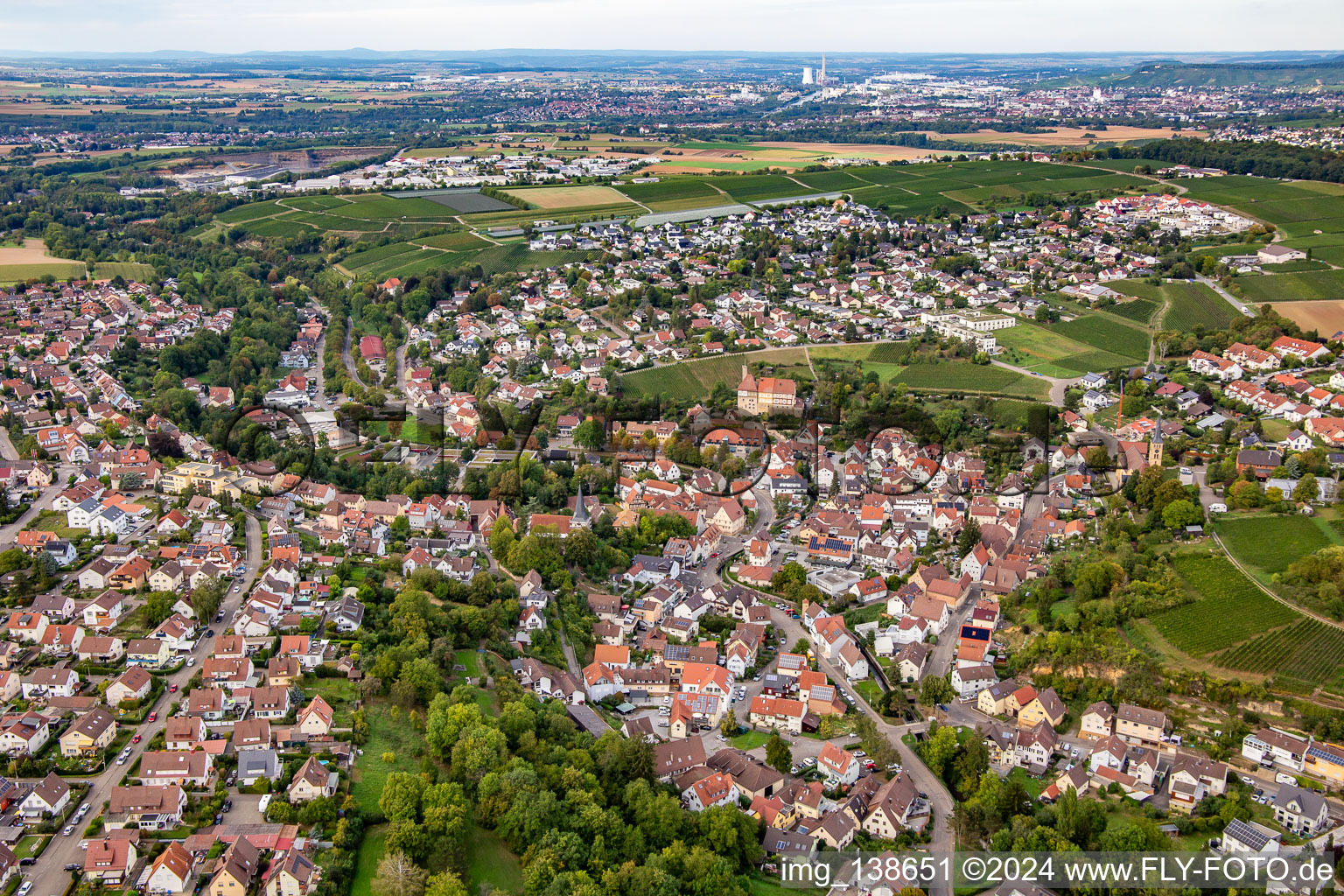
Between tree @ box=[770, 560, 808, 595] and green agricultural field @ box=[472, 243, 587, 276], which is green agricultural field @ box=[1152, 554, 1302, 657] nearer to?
tree @ box=[770, 560, 808, 595]

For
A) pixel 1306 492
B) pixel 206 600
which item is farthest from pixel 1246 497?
pixel 206 600

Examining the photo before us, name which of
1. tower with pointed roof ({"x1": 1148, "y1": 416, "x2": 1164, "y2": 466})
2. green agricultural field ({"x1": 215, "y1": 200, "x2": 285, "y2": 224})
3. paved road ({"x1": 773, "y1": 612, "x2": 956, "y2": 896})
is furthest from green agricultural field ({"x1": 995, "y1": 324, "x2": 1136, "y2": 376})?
green agricultural field ({"x1": 215, "y1": 200, "x2": 285, "y2": 224})

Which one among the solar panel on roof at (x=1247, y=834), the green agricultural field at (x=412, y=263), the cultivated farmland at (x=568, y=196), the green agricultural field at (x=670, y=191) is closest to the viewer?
the solar panel on roof at (x=1247, y=834)

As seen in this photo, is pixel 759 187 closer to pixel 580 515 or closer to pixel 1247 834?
pixel 580 515

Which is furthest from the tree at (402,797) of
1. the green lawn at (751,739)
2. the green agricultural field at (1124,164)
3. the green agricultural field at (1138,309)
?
the green agricultural field at (1124,164)

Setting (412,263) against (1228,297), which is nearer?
(1228,297)

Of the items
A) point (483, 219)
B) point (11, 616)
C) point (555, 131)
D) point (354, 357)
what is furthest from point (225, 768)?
point (555, 131)

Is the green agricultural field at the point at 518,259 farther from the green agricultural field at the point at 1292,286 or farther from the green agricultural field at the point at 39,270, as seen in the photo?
the green agricultural field at the point at 1292,286
